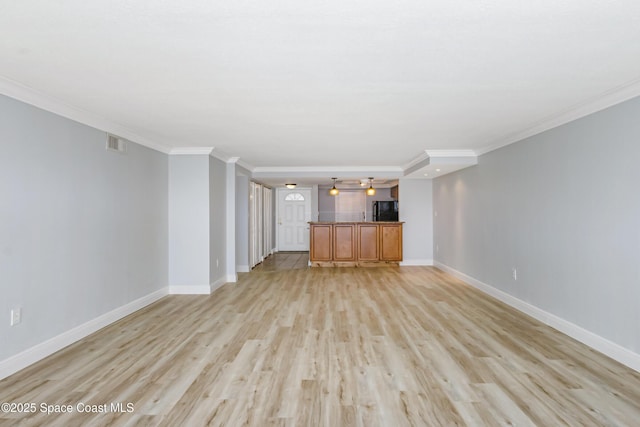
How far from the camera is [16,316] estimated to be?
274 cm

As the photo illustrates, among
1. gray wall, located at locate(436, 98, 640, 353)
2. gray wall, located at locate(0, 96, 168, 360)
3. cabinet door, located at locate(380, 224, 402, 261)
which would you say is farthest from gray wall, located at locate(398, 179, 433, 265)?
gray wall, located at locate(0, 96, 168, 360)

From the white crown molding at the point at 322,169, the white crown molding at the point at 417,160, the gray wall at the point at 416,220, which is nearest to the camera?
the white crown molding at the point at 417,160

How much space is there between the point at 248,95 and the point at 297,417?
8.19ft

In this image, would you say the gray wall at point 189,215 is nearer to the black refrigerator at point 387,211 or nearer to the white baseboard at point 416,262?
the white baseboard at point 416,262

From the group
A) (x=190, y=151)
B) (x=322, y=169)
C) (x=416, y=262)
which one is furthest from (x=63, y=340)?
(x=416, y=262)

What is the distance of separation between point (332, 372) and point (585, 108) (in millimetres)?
3379

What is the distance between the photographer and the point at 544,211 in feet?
13.2

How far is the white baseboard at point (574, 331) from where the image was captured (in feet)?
9.36

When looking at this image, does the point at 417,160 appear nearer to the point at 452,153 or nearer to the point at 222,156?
the point at 452,153

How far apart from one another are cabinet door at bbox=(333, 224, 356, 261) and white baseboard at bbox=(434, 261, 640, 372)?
3.20 meters

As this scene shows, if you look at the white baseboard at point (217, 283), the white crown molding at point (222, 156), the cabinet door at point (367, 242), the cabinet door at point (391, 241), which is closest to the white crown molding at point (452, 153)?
the cabinet door at point (391, 241)

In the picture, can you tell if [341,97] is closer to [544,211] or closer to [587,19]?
[587,19]

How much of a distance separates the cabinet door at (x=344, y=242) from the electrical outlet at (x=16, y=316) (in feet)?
19.8

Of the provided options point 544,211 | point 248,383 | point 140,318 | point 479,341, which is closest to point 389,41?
point 248,383
